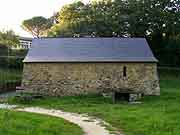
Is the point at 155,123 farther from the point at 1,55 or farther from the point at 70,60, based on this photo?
the point at 1,55

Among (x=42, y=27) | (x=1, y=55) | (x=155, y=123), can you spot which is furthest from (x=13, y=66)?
(x=42, y=27)

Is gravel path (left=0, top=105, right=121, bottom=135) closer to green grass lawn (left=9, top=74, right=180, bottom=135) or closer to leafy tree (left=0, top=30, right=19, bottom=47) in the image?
green grass lawn (left=9, top=74, right=180, bottom=135)

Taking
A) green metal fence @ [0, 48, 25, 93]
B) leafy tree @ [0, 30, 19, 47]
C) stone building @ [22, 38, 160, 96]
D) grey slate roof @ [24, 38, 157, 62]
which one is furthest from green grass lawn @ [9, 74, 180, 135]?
leafy tree @ [0, 30, 19, 47]

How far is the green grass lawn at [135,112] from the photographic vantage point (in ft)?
61.5

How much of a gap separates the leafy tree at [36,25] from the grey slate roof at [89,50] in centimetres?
5834

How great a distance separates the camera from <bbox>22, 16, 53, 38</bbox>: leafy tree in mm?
97463

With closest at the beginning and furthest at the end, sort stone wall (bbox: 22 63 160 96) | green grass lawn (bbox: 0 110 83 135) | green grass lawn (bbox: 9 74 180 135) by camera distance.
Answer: green grass lawn (bbox: 0 110 83 135) < green grass lawn (bbox: 9 74 180 135) < stone wall (bbox: 22 63 160 96)

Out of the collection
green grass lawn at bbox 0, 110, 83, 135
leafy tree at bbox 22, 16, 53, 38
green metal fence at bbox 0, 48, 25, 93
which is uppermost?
leafy tree at bbox 22, 16, 53, 38

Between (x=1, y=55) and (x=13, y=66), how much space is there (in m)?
6.15

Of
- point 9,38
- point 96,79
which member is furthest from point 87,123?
Answer: point 9,38

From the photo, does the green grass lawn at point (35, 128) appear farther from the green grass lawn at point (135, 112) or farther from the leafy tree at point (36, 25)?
the leafy tree at point (36, 25)

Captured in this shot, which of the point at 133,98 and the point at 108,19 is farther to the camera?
the point at 108,19

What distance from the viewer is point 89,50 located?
36.5 meters

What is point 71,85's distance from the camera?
35094mm
